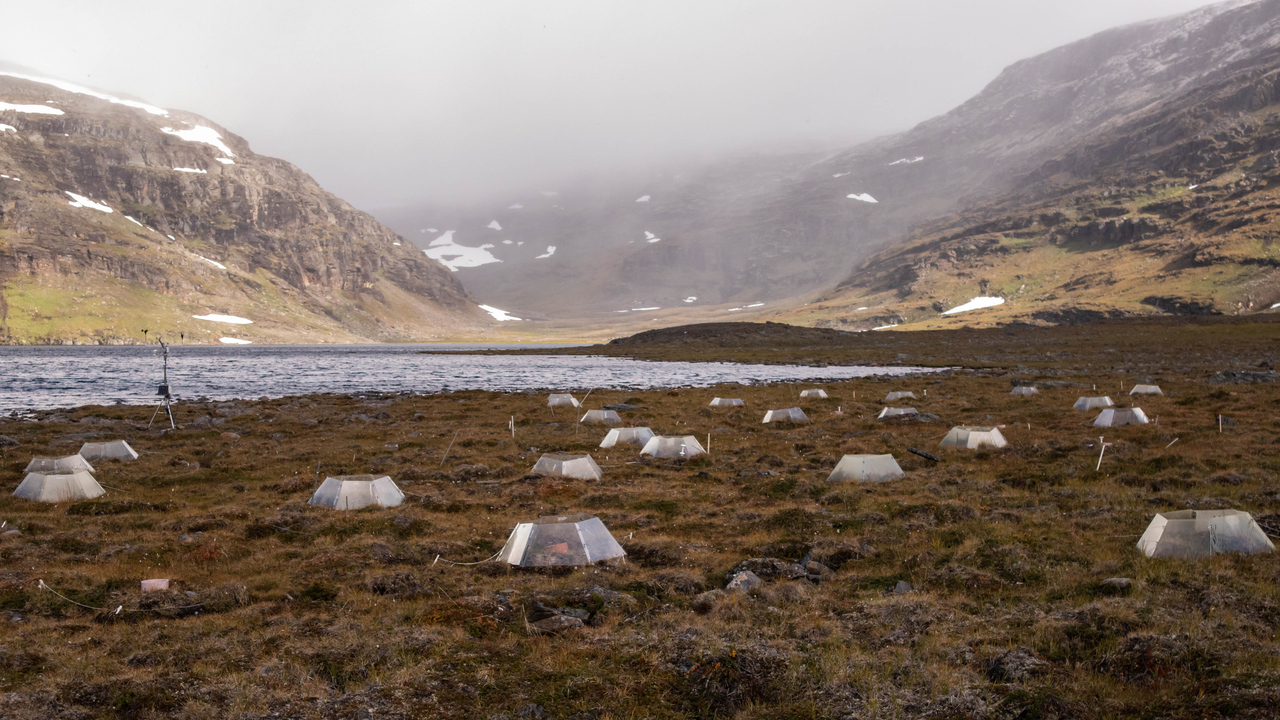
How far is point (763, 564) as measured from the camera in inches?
526

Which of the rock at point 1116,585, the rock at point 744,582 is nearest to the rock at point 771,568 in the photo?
the rock at point 744,582

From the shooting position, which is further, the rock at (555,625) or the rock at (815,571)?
the rock at (815,571)

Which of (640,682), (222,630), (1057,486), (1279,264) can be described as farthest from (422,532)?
(1279,264)

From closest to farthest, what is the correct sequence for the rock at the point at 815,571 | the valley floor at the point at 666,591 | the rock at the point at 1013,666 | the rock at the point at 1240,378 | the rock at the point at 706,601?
the valley floor at the point at 666,591, the rock at the point at 1013,666, the rock at the point at 706,601, the rock at the point at 815,571, the rock at the point at 1240,378

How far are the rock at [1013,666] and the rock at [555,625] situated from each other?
5484 millimetres

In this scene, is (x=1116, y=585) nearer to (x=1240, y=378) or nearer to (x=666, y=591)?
(x=666, y=591)

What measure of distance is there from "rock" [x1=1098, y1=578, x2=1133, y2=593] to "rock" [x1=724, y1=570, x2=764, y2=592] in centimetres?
542

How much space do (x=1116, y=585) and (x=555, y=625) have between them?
8857 mm

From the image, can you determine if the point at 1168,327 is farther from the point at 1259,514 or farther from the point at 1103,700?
the point at 1103,700

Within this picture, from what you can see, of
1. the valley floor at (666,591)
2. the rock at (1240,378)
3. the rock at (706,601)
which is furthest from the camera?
the rock at (1240,378)

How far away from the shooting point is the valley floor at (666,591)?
8258mm

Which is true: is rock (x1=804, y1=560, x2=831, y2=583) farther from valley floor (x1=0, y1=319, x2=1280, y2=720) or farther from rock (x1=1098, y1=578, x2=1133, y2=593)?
rock (x1=1098, y1=578, x2=1133, y2=593)

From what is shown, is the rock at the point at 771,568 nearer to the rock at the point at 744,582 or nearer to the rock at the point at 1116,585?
the rock at the point at 744,582

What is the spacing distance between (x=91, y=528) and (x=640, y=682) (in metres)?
14.7
